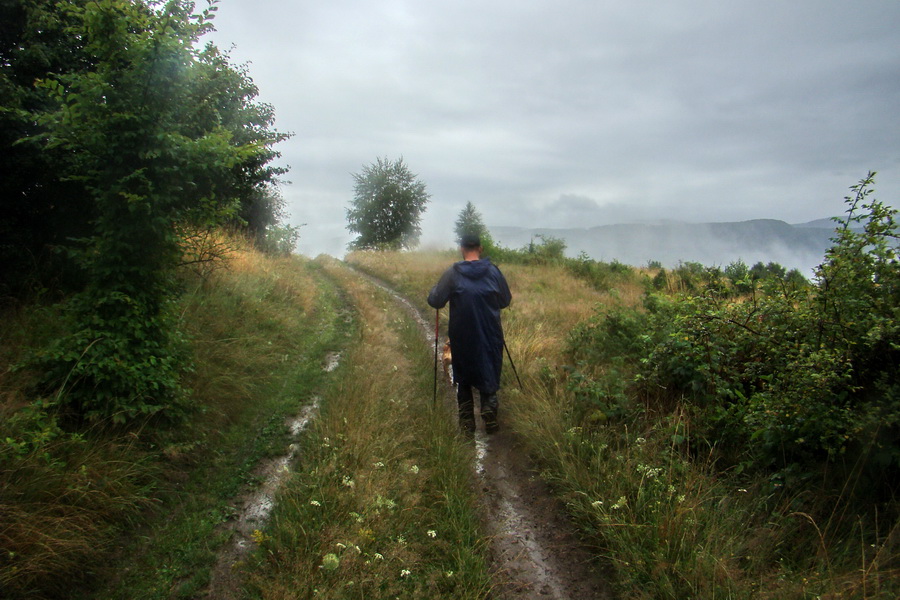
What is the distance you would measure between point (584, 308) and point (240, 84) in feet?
32.5

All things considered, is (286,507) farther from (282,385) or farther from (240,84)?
(240,84)

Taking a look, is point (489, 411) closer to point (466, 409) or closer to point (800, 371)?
point (466, 409)

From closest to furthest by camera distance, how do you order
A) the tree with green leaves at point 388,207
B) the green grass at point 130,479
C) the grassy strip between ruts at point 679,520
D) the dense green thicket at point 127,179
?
the grassy strip between ruts at point 679,520 → the green grass at point 130,479 → the dense green thicket at point 127,179 → the tree with green leaves at point 388,207

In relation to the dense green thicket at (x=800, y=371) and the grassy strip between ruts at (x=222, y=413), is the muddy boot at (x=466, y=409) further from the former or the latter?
the grassy strip between ruts at (x=222, y=413)

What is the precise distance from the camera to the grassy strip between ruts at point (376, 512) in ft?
9.95

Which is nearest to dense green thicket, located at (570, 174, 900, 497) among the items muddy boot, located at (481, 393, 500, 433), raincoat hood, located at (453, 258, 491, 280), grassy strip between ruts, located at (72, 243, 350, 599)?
muddy boot, located at (481, 393, 500, 433)

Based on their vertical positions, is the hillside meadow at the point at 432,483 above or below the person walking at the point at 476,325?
below

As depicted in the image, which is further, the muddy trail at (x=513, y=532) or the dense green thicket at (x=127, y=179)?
the dense green thicket at (x=127, y=179)

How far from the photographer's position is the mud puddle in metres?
3.09

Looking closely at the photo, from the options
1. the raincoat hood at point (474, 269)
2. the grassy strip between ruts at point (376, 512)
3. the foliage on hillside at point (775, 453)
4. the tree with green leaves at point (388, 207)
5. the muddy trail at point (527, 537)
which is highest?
the tree with green leaves at point (388, 207)

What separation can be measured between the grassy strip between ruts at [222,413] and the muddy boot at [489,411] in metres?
2.35

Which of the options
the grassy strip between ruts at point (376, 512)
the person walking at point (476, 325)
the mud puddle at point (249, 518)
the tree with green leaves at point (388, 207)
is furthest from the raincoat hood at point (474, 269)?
the tree with green leaves at point (388, 207)

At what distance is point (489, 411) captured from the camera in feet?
18.4

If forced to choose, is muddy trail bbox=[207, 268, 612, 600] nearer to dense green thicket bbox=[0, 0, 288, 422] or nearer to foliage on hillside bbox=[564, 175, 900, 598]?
foliage on hillside bbox=[564, 175, 900, 598]
